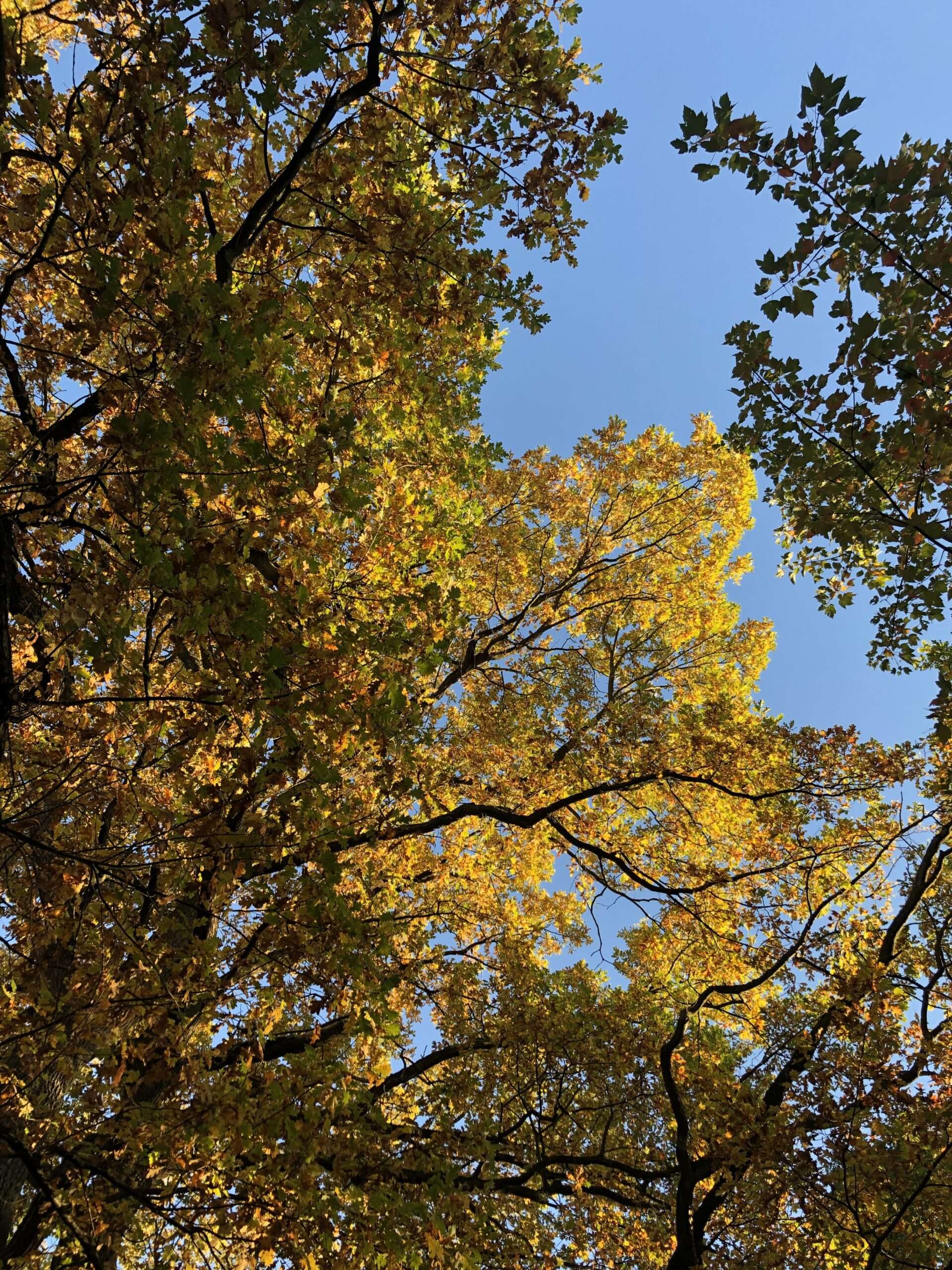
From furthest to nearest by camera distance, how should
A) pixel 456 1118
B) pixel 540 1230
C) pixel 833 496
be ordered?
pixel 540 1230 → pixel 456 1118 → pixel 833 496

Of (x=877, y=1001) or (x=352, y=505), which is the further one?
(x=877, y=1001)

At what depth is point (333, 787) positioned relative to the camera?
421 centimetres

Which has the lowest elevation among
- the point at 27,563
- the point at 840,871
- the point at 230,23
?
the point at 27,563

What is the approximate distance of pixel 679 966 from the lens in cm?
1018

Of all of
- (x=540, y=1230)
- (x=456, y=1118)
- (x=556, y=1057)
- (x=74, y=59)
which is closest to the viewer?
(x=74, y=59)

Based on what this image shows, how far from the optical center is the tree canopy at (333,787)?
3.44 metres

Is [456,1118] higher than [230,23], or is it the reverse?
[230,23]

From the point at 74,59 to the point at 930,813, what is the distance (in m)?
9.34

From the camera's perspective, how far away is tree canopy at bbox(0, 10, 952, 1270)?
3.44m

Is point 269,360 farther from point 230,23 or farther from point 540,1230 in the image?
point 540,1230

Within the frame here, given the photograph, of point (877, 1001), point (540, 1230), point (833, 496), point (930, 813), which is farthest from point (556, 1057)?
point (833, 496)

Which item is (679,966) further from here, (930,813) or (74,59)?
(74,59)

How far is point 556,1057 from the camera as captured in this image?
25.2ft

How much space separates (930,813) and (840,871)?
1.55m
